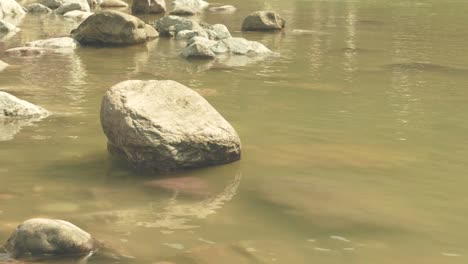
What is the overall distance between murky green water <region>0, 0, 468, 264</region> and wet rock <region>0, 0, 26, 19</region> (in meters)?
9.25

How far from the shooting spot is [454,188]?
682cm

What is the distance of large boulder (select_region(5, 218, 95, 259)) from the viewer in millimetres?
5051

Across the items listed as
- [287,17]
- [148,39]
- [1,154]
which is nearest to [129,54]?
[148,39]

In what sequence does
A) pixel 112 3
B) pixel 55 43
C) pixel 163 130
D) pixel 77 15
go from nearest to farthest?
pixel 163 130
pixel 55 43
pixel 77 15
pixel 112 3

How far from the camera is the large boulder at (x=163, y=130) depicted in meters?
7.09

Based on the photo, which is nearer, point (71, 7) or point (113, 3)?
point (71, 7)

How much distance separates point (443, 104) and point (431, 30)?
34.5 feet

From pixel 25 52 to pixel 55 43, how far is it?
4.28ft

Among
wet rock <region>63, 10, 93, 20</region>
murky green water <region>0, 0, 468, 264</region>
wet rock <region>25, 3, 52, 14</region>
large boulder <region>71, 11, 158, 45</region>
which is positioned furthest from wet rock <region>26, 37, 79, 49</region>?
wet rock <region>25, 3, 52, 14</region>

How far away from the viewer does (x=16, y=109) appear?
30.6ft

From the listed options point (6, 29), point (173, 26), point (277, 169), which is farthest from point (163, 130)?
point (6, 29)

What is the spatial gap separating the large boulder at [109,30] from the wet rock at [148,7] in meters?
8.54

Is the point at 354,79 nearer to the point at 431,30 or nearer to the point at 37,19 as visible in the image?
the point at 431,30

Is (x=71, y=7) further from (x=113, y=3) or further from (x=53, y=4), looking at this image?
(x=113, y=3)
